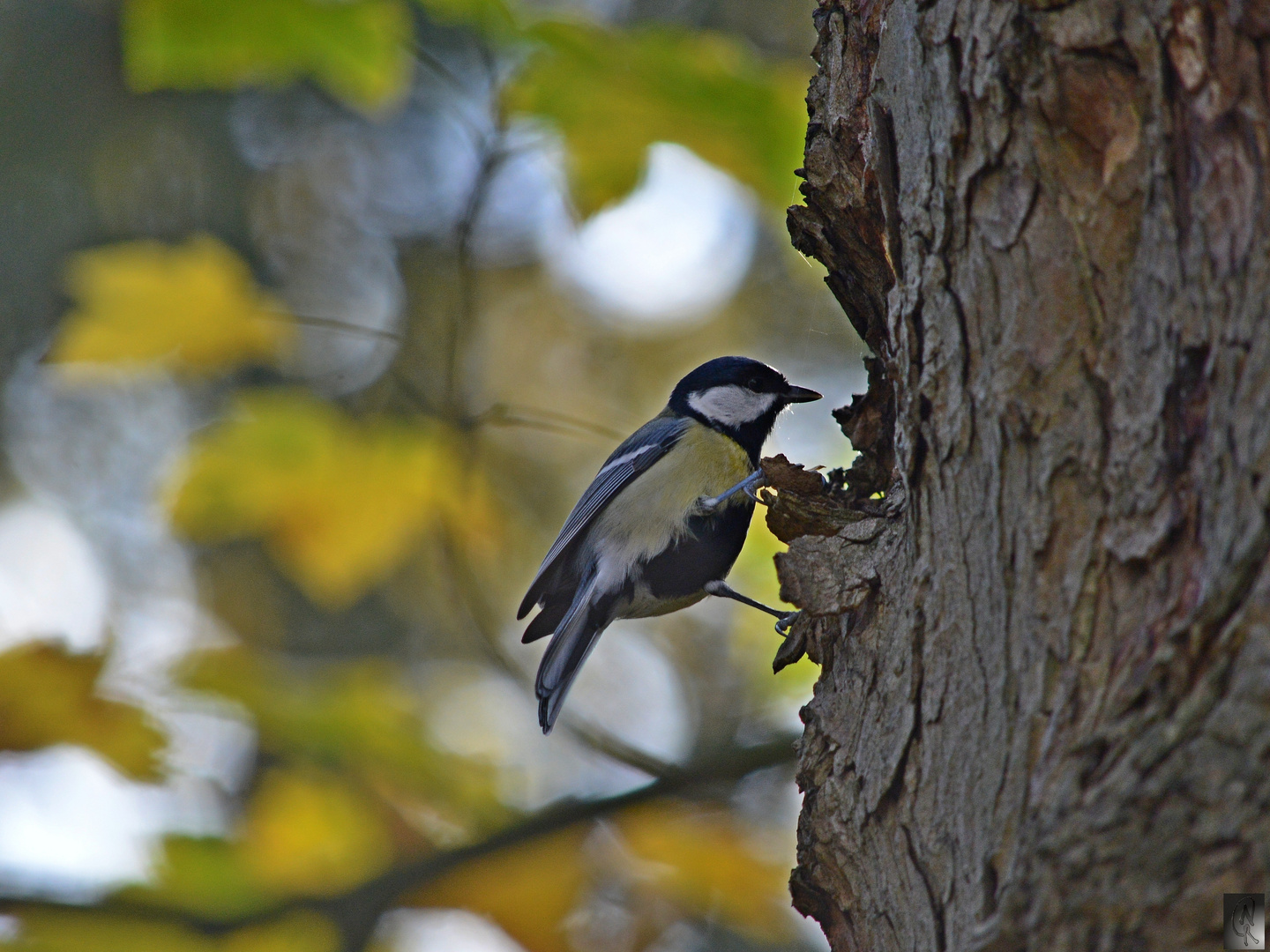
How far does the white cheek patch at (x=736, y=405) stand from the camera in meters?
3.85

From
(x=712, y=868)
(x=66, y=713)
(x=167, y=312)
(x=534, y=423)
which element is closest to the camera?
(x=66, y=713)

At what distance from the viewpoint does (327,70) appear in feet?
9.02

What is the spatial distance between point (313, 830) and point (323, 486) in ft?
4.15

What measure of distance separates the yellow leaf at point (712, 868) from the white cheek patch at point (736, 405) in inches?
53.5

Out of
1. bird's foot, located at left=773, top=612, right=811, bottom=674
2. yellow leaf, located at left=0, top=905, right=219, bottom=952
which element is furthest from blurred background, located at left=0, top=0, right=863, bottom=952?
bird's foot, located at left=773, top=612, right=811, bottom=674

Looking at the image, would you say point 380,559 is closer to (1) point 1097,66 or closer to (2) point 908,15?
(2) point 908,15

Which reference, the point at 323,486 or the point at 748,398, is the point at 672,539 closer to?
the point at 748,398

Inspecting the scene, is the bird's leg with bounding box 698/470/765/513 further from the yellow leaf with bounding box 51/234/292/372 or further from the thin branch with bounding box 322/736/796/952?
the yellow leaf with bounding box 51/234/292/372

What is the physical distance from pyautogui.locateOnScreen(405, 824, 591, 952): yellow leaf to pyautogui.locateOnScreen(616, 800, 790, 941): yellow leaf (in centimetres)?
23

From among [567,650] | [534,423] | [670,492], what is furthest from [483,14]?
[567,650]

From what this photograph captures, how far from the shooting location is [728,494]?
3.35 metres

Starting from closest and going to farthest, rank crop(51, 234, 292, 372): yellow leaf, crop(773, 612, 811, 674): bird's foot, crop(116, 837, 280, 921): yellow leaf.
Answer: crop(773, 612, 811, 674): bird's foot, crop(116, 837, 280, 921): yellow leaf, crop(51, 234, 292, 372): yellow leaf

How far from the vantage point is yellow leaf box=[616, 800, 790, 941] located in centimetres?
353

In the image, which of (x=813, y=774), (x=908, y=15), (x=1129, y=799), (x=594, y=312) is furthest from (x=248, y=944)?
(x=594, y=312)
